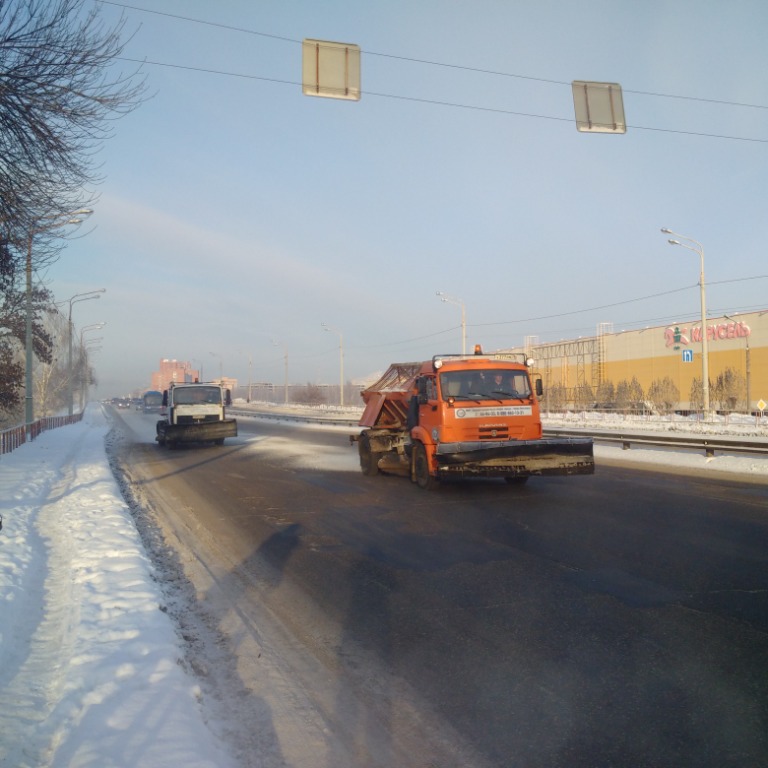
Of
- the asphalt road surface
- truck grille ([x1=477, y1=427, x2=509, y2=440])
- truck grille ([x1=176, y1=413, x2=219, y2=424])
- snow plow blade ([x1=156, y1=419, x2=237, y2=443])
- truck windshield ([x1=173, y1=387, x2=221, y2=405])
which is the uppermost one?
truck windshield ([x1=173, y1=387, x2=221, y2=405])

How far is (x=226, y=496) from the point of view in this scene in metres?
13.1

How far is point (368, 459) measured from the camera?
53.0ft

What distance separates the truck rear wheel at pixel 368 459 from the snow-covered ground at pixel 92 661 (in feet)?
23.8

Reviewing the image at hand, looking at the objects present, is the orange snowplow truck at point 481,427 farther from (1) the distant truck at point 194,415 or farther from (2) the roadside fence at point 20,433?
(2) the roadside fence at point 20,433

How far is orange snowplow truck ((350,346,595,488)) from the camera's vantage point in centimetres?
1169

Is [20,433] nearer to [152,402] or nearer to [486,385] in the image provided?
[486,385]

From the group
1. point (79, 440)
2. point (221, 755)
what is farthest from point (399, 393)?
point (79, 440)

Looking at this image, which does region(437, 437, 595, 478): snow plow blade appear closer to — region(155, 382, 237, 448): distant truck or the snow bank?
the snow bank

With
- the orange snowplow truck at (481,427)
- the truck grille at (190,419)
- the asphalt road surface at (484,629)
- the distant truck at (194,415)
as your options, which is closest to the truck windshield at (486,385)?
the orange snowplow truck at (481,427)

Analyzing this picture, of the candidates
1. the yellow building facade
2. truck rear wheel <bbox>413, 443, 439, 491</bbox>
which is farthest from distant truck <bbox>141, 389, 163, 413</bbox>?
truck rear wheel <bbox>413, 443, 439, 491</bbox>

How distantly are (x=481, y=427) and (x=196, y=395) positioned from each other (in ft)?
55.0

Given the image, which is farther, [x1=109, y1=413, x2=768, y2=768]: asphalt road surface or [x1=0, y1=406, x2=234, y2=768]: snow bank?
[x1=109, y1=413, x2=768, y2=768]: asphalt road surface

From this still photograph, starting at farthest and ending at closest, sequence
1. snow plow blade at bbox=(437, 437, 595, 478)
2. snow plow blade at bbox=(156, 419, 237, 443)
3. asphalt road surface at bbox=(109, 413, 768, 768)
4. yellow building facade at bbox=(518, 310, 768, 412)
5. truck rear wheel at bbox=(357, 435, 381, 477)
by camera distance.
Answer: yellow building facade at bbox=(518, 310, 768, 412) → snow plow blade at bbox=(156, 419, 237, 443) → truck rear wheel at bbox=(357, 435, 381, 477) → snow plow blade at bbox=(437, 437, 595, 478) → asphalt road surface at bbox=(109, 413, 768, 768)

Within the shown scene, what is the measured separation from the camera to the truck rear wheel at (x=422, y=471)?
13.1 meters
